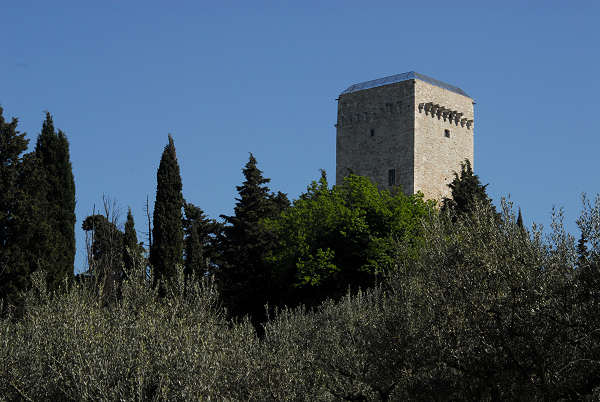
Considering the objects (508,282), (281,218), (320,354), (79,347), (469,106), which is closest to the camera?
(79,347)

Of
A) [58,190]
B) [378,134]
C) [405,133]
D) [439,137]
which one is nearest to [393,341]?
[58,190]

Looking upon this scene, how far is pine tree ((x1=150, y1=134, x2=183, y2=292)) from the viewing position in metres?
29.2

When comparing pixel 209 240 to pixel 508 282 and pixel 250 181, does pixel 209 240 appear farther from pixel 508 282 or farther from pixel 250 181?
pixel 508 282

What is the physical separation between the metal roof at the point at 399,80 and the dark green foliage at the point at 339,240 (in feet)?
34.4

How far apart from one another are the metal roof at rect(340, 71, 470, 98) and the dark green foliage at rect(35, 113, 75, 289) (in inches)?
909

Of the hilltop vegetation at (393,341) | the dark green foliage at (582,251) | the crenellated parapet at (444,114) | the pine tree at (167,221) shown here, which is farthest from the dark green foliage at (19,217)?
the crenellated parapet at (444,114)

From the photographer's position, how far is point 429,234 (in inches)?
505

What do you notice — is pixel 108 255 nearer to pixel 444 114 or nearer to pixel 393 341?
pixel 444 114

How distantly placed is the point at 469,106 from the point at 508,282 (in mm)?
38776

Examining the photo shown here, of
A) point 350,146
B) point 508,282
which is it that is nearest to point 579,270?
point 508,282

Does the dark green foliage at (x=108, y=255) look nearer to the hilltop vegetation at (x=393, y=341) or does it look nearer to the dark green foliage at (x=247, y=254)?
the dark green foliage at (x=247, y=254)

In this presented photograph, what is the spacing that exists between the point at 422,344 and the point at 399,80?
34.8 metres

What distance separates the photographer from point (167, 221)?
1171 inches

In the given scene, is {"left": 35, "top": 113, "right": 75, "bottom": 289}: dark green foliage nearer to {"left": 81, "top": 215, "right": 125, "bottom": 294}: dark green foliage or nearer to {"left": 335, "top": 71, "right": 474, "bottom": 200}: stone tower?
{"left": 81, "top": 215, "right": 125, "bottom": 294}: dark green foliage
